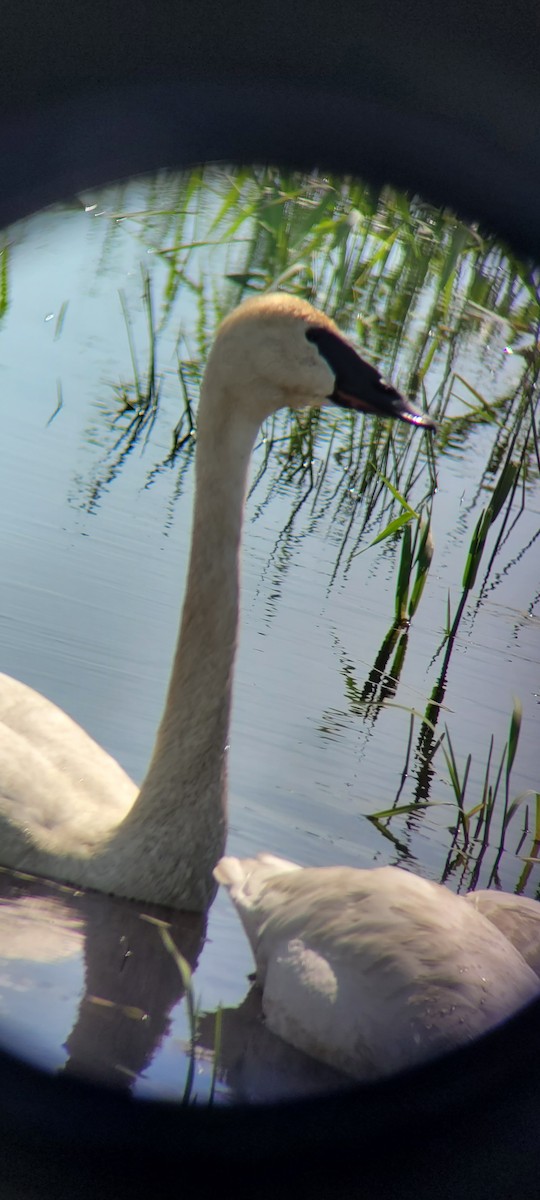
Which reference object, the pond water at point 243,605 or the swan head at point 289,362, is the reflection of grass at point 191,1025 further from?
the swan head at point 289,362

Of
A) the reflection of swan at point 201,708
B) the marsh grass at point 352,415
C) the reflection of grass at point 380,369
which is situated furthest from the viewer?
the reflection of grass at point 380,369

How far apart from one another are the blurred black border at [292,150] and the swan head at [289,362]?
2.56 ft

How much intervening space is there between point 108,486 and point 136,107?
2194 millimetres

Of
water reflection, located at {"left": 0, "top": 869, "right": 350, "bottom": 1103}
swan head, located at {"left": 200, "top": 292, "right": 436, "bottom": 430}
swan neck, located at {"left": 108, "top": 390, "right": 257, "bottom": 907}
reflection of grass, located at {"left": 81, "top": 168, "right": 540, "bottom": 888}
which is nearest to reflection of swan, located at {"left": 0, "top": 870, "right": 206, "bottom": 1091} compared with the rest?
water reflection, located at {"left": 0, "top": 869, "right": 350, "bottom": 1103}

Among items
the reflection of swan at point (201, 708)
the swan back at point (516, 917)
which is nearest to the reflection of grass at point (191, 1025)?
the reflection of swan at point (201, 708)

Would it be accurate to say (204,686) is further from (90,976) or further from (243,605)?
(243,605)

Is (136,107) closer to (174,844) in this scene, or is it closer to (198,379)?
(174,844)

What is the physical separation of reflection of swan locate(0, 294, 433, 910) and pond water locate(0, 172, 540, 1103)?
60 mm

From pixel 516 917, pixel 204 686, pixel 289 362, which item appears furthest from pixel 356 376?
pixel 516 917

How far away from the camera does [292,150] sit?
3.47 feet

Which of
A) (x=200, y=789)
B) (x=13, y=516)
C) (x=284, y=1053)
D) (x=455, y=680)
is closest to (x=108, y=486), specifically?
(x=13, y=516)

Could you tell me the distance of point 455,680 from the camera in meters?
2.64

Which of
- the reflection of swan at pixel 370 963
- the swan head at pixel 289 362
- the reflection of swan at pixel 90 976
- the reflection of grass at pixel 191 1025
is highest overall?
the swan head at pixel 289 362

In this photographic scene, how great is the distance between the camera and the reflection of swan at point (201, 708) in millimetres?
1875
